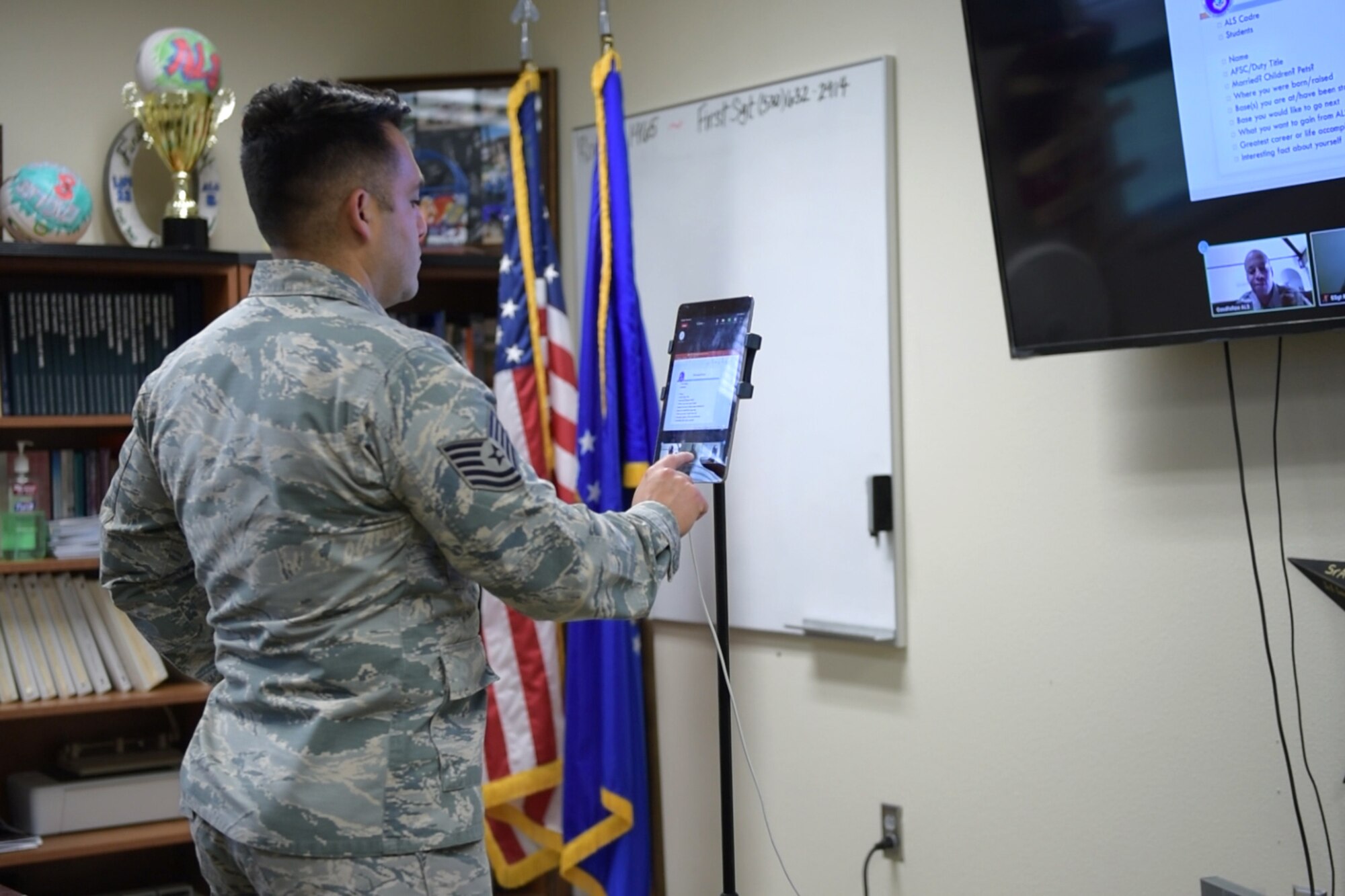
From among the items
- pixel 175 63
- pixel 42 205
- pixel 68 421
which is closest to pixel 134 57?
pixel 175 63

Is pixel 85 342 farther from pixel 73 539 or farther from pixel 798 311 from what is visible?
pixel 798 311

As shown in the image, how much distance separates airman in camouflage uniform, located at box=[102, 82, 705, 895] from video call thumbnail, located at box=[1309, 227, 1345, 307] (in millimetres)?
992

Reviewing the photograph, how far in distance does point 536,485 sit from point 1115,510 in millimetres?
1129

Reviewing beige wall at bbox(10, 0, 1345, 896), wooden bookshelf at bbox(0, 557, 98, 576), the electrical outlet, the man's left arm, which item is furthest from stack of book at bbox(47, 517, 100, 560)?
the electrical outlet

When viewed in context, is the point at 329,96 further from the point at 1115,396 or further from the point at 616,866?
the point at 616,866

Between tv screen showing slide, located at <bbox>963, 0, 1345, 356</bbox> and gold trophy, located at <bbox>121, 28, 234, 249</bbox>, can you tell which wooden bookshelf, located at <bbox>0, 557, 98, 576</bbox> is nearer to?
gold trophy, located at <bbox>121, 28, 234, 249</bbox>

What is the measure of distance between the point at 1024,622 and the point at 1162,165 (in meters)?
0.80

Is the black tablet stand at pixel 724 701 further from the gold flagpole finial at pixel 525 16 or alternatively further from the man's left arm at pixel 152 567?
the gold flagpole finial at pixel 525 16

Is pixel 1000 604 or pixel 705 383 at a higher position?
pixel 705 383

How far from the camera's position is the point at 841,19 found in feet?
8.05

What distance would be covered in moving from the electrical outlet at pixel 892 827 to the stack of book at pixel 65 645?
1.55 meters

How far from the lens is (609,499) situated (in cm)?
263

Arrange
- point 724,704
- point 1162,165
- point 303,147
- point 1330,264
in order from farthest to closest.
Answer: point 724,704
point 1162,165
point 1330,264
point 303,147

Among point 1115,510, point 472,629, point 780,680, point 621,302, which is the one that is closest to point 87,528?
point 621,302
